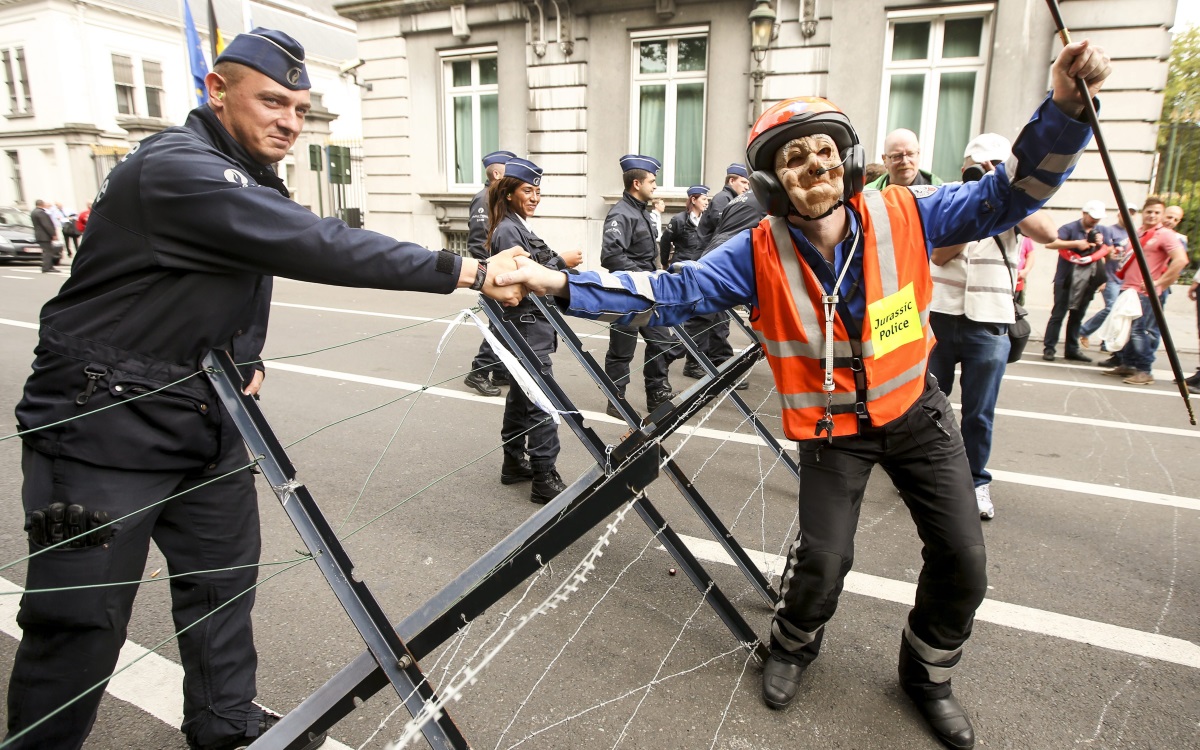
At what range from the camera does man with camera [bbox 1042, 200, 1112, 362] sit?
8406 mm

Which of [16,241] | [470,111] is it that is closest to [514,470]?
[470,111]

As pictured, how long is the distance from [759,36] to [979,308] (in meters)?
9.67

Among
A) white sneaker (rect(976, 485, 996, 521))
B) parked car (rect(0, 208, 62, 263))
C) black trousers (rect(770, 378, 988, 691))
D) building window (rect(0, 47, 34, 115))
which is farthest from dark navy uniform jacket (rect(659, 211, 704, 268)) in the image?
building window (rect(0, 47, 34, 115))

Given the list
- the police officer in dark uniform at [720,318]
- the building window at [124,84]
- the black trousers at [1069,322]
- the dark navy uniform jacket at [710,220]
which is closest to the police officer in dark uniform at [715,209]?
the dark navy uniform jacket at [710,220]

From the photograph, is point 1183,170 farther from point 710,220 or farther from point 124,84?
point 124,84

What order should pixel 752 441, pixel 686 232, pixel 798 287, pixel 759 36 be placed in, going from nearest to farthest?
pixel 798 287 < pixel 752 441 < pixel 686 232 < pixel 759 36

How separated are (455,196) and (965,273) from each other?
43.5 ft

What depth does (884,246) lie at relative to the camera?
229cm

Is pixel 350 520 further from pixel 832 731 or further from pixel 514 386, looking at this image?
pixel 832 731

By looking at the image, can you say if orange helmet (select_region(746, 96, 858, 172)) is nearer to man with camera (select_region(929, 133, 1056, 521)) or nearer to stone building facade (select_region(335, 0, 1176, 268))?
man with camera (select_region(929, 133, 1056, 521))

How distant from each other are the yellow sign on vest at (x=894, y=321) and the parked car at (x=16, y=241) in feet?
71.5

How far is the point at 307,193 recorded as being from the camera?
2473 centimetres

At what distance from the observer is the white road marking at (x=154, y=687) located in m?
2.56

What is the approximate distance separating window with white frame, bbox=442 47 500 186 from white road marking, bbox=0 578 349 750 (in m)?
14.0
